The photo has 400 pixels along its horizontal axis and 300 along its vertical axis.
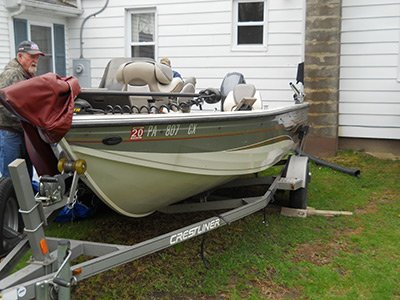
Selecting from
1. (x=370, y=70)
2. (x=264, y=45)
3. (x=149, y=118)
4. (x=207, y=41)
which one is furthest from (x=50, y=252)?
(x=207, y=41)

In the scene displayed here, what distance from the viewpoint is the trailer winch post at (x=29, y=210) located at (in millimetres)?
2635

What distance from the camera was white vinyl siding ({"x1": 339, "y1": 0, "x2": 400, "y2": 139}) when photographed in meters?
8.23

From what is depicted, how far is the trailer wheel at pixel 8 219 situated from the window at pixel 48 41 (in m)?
7.39

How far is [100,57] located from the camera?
11.0 metres

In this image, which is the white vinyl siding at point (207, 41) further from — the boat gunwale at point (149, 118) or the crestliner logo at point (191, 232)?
the crestliner logo at point (191, 232)

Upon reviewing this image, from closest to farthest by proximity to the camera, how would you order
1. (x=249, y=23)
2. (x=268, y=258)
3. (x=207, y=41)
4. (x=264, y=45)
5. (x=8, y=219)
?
(x=8, y=219) → (x=268, y=258) → (x=264, y=45) → (x=249, y=23) → (x=207, y=41)

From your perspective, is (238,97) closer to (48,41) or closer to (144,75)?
(144,75)

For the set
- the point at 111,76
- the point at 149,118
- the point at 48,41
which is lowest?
the point at 149,118

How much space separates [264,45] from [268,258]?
19.4ft

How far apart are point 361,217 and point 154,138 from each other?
3.07 metres

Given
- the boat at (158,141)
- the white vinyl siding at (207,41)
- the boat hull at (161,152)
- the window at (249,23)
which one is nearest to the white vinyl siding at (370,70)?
the white vinyl siding at (207,41)

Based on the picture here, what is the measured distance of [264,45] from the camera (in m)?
9.30

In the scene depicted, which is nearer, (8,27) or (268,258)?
(268,258)

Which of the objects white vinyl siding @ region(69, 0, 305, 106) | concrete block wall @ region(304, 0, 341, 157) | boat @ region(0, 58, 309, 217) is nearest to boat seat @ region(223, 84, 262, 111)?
boat @ region(0, 58, 309, 217)
